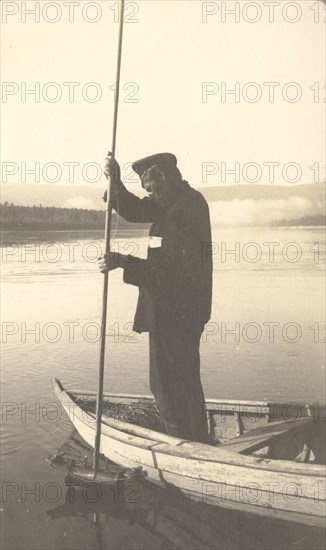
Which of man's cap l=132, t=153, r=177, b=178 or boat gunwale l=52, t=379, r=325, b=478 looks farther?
man's cap l=132, t=153, r=177, b=178

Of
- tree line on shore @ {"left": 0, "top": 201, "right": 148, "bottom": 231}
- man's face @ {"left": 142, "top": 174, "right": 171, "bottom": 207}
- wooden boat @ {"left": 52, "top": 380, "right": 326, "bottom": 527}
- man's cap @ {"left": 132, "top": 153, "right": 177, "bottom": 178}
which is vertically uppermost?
tree line on shore @ {"left": 0, "top": 201, "right": 148, "bottom": 231}

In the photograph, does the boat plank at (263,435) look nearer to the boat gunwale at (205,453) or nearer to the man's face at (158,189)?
the boat gunwale at (205,453)

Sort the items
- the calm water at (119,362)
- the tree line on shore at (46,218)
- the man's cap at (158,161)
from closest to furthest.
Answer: the calm water at (119,362) → the man's cap at (158,161) → the tree line on shore at (46,218)

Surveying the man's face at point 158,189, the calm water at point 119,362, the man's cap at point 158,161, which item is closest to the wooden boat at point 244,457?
the calm water at point 119,362

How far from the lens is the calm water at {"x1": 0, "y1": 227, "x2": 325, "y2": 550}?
3.10 metres

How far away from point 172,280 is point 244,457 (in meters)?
1.02

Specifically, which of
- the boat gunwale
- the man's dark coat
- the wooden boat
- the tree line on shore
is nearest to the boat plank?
the wooden boat

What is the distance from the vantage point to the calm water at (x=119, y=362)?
3100 millimetres

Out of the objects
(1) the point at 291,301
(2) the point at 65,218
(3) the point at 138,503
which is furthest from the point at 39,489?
(1) the point at 291,301

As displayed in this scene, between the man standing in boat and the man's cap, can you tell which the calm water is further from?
the man's cap

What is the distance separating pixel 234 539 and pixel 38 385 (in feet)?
10.2

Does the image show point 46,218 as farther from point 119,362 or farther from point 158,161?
point 158,161

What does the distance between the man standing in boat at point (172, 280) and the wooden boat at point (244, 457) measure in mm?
230

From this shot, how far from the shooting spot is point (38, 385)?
5.61 meters
